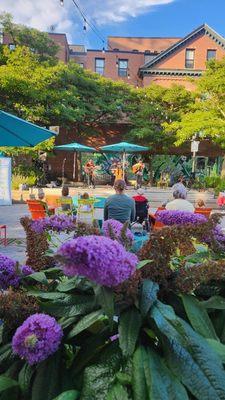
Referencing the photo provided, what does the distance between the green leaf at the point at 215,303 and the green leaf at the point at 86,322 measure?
1.19 feet

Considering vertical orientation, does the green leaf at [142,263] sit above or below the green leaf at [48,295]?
above

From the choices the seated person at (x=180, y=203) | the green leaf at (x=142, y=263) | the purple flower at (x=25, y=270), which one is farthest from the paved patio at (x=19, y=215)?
the green leaf at (x=142, y=263)

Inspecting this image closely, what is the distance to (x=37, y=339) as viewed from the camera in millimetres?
1179

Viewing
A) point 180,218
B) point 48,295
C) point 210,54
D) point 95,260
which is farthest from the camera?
point 210,54

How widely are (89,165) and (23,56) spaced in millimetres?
6737

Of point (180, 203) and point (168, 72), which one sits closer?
point (180, 203)

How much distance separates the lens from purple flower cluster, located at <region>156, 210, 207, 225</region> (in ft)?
5.81

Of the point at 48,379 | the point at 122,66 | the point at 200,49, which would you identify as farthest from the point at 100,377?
the point at 122,66

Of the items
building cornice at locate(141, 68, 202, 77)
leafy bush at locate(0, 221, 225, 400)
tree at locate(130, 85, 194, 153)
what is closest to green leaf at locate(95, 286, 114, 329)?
leafy bush at locate(0, 221, 225, 400)

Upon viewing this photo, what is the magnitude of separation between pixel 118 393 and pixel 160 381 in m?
0.11

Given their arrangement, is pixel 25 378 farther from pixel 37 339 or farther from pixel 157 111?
pixel 157 111

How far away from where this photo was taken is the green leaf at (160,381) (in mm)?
1088

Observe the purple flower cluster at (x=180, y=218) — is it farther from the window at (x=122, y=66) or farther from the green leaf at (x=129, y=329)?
the window at (x=122, y=66)

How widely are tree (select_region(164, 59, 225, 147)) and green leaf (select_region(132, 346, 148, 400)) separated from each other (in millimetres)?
22064
